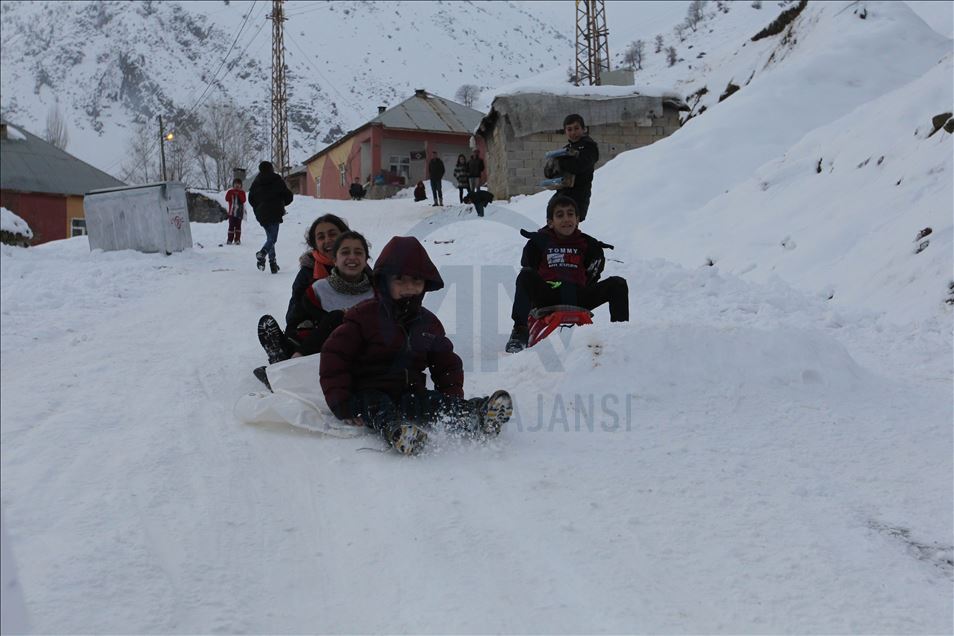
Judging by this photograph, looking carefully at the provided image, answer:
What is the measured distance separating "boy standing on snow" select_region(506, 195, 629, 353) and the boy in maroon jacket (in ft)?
5.04

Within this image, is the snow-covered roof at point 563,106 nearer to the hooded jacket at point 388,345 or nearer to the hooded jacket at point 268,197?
the hooded jacket at point 268,197

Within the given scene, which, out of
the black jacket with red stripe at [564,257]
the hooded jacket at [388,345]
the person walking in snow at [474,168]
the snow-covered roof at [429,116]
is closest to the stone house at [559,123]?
the person walking in snow at [474,168]

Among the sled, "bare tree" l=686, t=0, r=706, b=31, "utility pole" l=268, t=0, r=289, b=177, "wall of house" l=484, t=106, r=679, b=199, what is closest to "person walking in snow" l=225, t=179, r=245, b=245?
"wall of house" l=484, t=106, r=679, b=199

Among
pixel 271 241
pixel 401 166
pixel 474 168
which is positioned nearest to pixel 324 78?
pixel 401 166

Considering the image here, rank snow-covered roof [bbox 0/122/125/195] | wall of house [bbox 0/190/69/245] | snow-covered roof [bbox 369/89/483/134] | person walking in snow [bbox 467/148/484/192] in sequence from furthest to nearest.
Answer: snow-covered roof [bbox 369/89/483/134], snow-covered roof [bbox 0/122/125/195], wall of house [bbox 0/190/69/245], person walking in snow [bbox 467/148/484/192]

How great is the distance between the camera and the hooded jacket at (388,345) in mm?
3094

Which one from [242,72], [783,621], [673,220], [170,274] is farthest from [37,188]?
[242,72]

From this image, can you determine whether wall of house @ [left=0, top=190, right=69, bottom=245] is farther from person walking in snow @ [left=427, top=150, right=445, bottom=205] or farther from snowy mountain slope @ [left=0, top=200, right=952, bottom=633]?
snowy mountain slope @ [left=0, top=200, right=952, bottom=633]

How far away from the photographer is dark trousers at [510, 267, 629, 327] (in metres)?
4.61

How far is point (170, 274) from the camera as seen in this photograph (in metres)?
8.68

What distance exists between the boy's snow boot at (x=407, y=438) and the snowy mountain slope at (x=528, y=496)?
0.07 meters

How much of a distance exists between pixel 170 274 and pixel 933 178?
28.5 ft

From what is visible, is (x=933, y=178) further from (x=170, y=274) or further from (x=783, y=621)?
(x=170, y=274)

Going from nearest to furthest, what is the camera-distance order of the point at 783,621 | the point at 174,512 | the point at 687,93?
the point at 783,621
the point at 174,512
the point at 687,93
